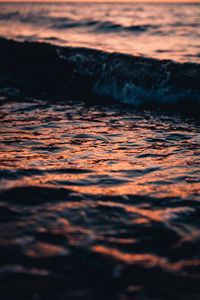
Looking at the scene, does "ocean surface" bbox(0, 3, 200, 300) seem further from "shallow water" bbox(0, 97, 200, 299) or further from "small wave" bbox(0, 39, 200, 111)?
"small wave" bbox(0, 39, 200, 111)

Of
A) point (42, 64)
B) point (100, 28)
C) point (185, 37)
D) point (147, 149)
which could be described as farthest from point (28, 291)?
point (100, 28)

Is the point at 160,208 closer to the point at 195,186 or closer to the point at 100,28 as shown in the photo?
the point at 195,186

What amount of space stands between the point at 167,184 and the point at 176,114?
435 centimetres

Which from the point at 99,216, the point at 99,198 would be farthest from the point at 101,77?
the point at 99,216

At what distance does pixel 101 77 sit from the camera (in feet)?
33.9

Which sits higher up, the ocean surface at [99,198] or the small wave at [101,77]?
the small wave at [101,77]

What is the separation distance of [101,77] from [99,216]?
26.6ft

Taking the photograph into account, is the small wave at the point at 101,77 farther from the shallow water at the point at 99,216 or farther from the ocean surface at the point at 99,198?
the shallow water at the point at 99,216

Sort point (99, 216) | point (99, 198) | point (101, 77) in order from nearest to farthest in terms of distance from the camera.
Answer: point (99, 216) < point (99, 198) < point (101, 77)

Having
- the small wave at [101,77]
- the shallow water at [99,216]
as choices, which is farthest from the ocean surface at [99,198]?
the small wave at [101,77]

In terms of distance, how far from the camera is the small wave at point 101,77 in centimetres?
916

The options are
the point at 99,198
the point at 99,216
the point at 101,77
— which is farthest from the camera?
the point at 101,77

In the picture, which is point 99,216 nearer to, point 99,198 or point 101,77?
point 99,198

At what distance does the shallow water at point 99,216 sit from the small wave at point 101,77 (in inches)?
149
